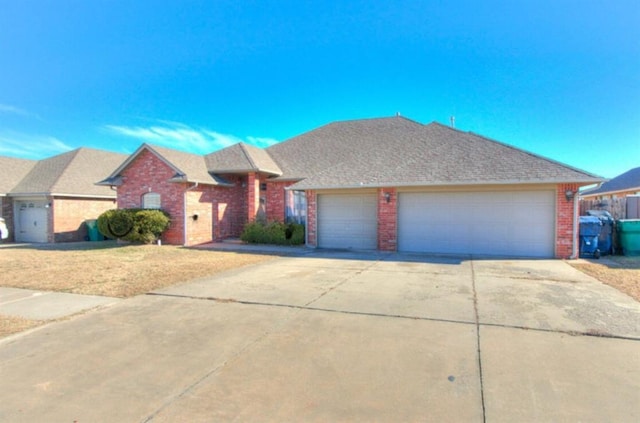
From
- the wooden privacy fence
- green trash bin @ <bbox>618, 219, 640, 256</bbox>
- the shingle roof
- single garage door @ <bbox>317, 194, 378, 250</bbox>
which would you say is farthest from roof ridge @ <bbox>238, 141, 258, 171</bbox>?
the wooden privacy fence

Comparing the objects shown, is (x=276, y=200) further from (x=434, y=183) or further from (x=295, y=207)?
(x=434, y=183)

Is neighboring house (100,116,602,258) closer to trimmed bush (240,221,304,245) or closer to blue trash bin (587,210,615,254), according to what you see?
trimmed bush (240,221,304,245)

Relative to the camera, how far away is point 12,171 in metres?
20.6

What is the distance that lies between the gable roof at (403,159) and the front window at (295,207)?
1.02 m

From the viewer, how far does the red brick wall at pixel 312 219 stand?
1454cm

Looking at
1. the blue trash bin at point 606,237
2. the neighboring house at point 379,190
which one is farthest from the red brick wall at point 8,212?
the blue trash bin at point 606,237

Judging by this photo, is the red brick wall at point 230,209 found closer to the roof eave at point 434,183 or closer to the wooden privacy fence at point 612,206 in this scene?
the roof eave at point 434,183

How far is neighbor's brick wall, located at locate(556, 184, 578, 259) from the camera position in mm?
11164

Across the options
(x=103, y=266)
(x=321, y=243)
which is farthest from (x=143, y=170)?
(x=321, y=243)

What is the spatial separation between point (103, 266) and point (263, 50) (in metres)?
9.91

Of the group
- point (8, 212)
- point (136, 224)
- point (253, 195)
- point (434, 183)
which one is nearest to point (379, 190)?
point (434, 183)

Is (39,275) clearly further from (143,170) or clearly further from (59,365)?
(143,170)

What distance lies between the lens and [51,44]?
41.5 feet

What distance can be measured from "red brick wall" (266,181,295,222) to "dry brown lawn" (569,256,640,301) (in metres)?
11.6
